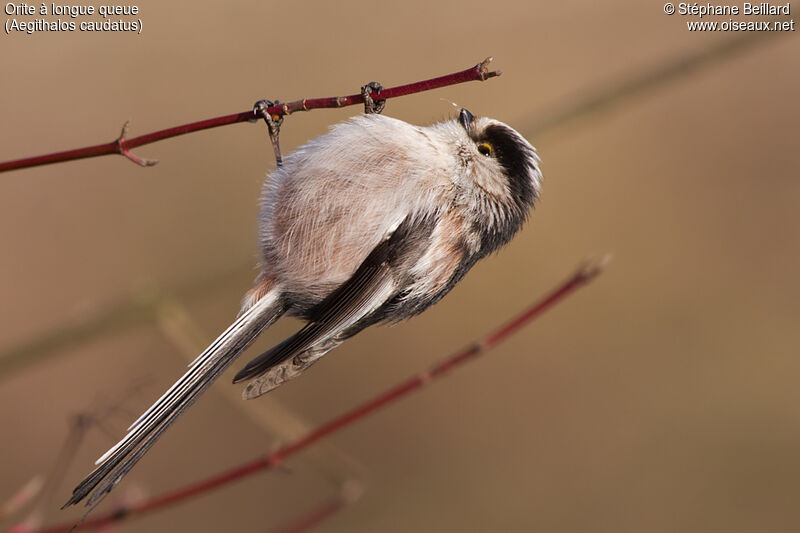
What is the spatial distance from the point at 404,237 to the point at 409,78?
7.47 ft

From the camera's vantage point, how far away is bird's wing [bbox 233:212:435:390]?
6.66ft

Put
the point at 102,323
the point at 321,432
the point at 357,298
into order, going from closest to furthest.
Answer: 1. the point at 321,432
2. the point at 357,298
3. the point at 102,323

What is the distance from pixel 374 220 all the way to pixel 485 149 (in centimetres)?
44

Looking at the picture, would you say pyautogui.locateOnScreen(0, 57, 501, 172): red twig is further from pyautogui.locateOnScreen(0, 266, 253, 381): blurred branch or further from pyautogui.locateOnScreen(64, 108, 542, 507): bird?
pyautogui.locateOnScreen(0, 266, 253, 381): blurred branch

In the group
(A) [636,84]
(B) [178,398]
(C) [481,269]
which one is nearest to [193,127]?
(B) [178,398]

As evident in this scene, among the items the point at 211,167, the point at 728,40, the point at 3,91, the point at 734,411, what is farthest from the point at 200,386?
the point at 734,411

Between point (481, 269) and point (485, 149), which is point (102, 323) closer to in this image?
point (485, 149)

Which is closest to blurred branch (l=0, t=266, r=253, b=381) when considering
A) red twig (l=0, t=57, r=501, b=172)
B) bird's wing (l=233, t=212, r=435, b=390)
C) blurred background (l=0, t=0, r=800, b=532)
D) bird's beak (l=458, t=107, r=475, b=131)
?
bird's wing (l=233, t=212, r=435, b=390)

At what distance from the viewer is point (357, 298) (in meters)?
2.08

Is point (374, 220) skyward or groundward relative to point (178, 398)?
skyward

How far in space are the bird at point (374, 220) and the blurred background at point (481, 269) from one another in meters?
1.65

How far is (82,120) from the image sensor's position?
13.3 feet

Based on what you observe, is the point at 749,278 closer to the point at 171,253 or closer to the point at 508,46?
the point at 508,46

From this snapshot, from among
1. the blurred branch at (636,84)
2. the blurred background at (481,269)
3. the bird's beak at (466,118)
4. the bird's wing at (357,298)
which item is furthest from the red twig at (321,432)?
the blurred background at (481,269)
